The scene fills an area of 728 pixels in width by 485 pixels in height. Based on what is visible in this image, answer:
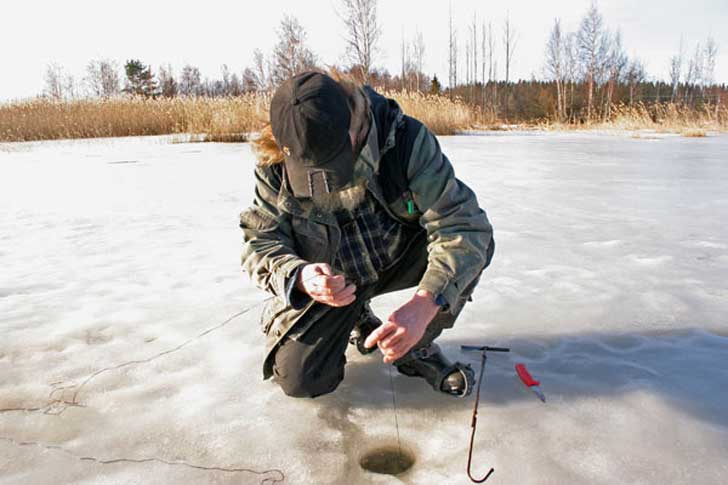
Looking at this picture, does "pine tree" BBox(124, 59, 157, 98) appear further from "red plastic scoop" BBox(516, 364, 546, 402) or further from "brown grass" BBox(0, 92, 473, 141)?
"red plastic scoop" BBox(516, 364, 546, 402)

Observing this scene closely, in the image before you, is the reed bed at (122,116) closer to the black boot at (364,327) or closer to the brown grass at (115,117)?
the brown grass at (115,117)

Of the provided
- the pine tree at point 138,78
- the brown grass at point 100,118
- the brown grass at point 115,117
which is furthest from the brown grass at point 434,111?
the pine tree at point 138,78

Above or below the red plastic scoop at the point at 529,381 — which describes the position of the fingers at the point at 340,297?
above

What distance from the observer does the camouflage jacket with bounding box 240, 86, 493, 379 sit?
1267mm

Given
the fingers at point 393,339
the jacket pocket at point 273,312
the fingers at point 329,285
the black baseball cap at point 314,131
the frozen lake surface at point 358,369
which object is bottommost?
the frozen lake surface at point 358,369

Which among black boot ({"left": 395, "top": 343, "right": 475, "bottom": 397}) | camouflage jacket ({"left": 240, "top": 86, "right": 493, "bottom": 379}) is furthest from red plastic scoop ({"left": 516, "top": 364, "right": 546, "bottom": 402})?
camouflage jacket ({"left": 240, "top": 86, "right": 493, "bottom": 379})

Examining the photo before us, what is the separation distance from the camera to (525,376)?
1425 millimetres

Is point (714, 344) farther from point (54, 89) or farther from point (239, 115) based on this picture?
point (54, 89)

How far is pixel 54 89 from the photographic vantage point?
4278 cm

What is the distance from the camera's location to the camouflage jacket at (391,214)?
1.27 metres

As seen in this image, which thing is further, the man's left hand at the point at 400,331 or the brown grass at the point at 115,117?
the brown grass at the point at 115,117

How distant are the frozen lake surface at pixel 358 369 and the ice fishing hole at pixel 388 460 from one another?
0.10ft

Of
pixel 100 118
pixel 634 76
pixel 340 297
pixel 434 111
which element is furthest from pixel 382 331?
pixel 634 76

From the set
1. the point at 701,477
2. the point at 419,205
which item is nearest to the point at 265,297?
the point at 419,205
